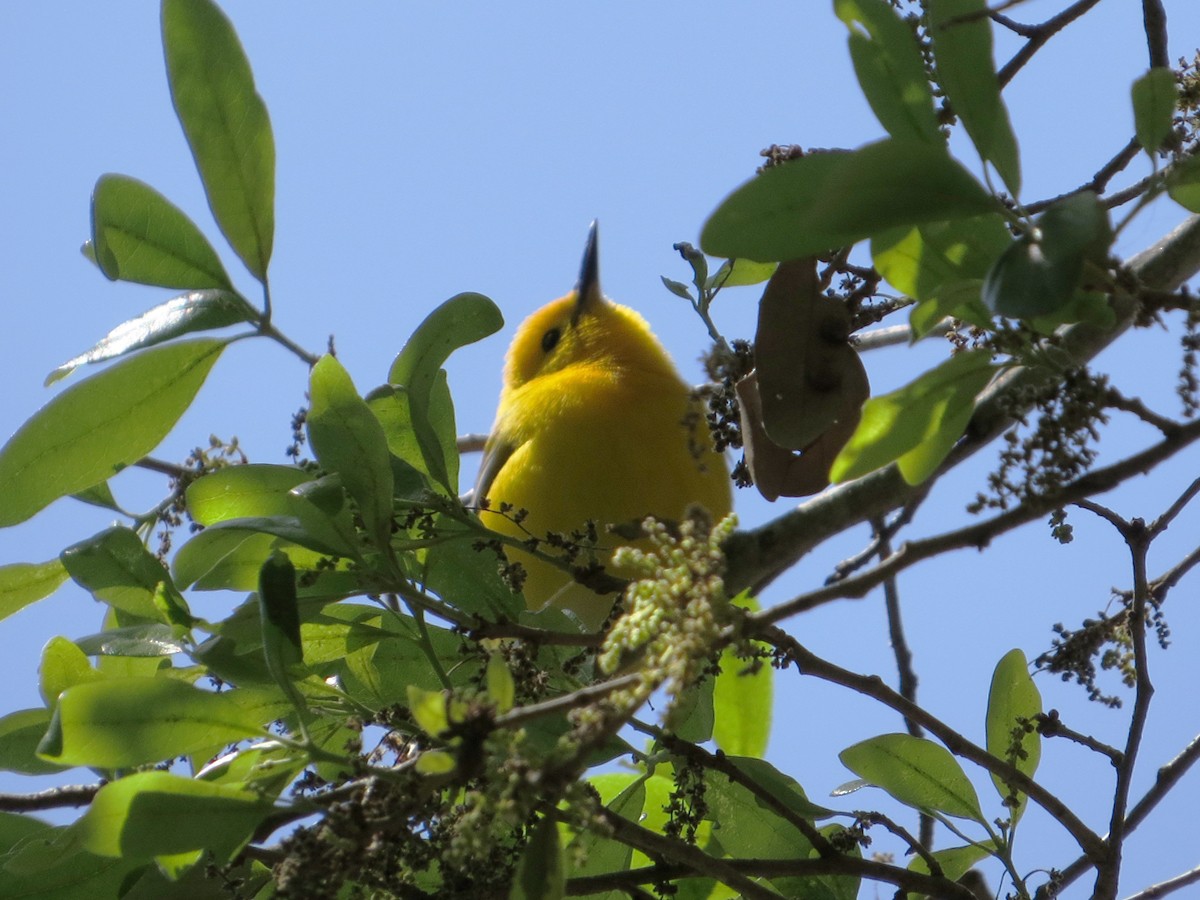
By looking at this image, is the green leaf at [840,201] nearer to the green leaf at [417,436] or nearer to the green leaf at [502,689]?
the green leaf at [502,689]

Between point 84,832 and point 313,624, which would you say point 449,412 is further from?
point 84,832

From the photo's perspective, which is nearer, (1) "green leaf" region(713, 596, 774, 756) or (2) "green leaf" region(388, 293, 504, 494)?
(2) "green leaf" region(388, 293, 504, 494)

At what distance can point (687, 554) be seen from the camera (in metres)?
1.01

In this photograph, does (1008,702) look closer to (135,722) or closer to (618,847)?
(618,847)

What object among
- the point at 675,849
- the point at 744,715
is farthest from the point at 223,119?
the point at 744,715

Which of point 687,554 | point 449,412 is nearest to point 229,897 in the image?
point 449,412

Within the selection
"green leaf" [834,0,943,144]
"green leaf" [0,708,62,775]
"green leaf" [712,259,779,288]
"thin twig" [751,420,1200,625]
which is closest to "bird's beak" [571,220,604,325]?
"green leaf" [712,259,779,288]

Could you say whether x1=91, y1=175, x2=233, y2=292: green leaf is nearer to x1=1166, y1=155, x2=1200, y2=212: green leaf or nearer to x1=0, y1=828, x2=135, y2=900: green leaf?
x1=0, y1=828, x2=135, y2=900: green leaf

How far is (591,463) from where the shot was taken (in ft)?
9.52

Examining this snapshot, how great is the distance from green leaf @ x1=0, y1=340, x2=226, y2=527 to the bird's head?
215 centimetres

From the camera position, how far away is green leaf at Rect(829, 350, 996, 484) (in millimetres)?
1109

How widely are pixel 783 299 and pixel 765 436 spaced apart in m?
0.18

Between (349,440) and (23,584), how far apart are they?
2.66 feet

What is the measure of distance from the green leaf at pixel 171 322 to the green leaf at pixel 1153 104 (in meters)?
1.06
